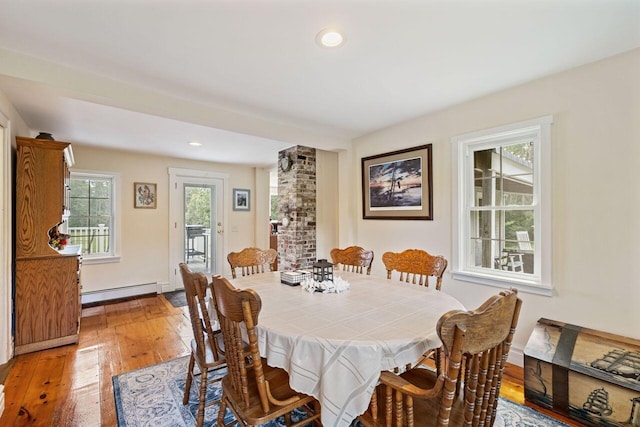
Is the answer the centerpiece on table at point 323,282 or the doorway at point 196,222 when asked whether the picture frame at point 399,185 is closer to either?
the centerpiece on table at point 323,282

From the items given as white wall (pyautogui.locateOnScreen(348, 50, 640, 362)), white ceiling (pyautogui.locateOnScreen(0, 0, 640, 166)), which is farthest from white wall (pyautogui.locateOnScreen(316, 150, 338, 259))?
white wall (pyautogui.locateOnScreen(348, 50, 640, 362))

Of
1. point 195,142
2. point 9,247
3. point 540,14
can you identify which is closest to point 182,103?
point 195,142

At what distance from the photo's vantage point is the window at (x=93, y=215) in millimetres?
4355

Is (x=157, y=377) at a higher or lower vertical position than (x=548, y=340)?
lower

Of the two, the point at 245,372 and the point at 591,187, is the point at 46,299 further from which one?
the point at 591,187

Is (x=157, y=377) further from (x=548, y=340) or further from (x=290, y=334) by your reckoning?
(x=548, y=340)

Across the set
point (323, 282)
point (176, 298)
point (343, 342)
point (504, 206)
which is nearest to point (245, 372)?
point (343, 342)

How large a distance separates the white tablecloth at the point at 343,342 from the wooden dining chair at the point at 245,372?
111 millimetres

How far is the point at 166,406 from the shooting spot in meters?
1.97

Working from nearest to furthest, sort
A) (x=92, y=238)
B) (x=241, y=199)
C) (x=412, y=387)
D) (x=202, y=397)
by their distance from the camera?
(x=412, y=387)
(x=202, y=397)
(x=92, y=238)
(x=241, y=199)

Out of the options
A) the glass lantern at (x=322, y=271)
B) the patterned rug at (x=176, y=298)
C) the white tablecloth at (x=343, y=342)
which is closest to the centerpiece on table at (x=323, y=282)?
the glass lantern at (x=322, y=271)

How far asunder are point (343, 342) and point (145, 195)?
4.79 metres

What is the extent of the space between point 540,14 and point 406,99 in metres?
1.19

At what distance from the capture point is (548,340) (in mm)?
2041
